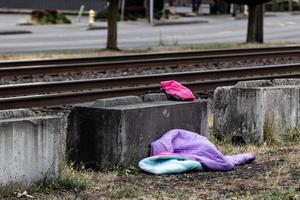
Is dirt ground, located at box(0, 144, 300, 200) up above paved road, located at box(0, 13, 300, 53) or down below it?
below

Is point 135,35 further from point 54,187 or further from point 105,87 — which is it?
point 54,187

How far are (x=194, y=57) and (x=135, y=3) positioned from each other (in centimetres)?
3188

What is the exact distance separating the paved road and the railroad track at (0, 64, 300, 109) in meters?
10.4

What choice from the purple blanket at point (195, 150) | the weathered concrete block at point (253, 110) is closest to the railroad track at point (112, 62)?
the weathered concrete block at point (253, 110)

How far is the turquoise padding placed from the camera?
6.30m

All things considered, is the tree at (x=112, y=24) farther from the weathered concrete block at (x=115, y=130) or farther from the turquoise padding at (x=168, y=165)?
the turquoise padding at (x=168, y=165)

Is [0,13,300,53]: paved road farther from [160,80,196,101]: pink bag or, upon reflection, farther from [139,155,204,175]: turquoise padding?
[139,155,204,175]: turquoise padding

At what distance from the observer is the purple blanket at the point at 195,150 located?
6520 millimetres

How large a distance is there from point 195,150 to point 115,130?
0.88 metres

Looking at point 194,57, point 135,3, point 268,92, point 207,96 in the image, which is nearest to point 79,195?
point 268,92

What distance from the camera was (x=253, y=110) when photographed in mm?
7770

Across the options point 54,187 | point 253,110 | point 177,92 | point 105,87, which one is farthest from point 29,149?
point 105,87

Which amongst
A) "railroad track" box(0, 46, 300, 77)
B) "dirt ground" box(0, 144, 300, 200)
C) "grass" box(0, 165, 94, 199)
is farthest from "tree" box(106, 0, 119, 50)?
"grass" box(0, 165, 94, 199)

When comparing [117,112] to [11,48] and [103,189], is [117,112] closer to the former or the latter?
[103,189]
